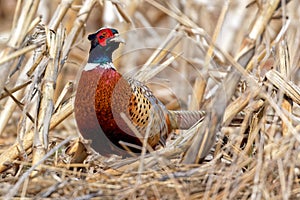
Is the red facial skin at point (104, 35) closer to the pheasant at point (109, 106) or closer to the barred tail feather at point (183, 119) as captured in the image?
the pheasant at point (109, 106)

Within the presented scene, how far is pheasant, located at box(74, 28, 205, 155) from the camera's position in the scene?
2.37 meters

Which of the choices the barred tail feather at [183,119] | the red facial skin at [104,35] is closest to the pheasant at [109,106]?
the red facial skin at [104,35]

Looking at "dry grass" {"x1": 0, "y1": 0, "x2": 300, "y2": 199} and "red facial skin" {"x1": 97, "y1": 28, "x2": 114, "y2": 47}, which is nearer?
"dry grass" {"x1": 0, "y1": 0, "x2": 300, "y2": 199}

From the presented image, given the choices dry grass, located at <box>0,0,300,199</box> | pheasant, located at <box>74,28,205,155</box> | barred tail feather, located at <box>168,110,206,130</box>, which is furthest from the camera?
barred tail feather, located at <box>168,110,206,130</box>

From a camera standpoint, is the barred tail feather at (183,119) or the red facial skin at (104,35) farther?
the barred tail feather at (183,119)

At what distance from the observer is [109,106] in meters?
2.38

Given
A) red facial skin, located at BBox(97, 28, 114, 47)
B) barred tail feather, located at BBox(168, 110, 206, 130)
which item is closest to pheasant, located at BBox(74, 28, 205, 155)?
red facial skin, located at BBox(97, 28, 114, 47)

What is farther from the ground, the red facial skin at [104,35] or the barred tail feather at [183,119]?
the red facial skin at [104,35]

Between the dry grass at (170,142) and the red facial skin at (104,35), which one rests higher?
the red facial skin at (104,35)

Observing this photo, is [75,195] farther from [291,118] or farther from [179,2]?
[179,2]

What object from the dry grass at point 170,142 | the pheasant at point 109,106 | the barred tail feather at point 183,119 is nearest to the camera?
the dry grass at point 170,142

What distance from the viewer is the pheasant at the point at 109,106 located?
2.37 m

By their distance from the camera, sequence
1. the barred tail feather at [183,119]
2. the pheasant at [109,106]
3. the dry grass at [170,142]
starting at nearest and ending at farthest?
the dry grass at [170,142]
the pheasant at [109,106]
the barred tail feather at [183,119]

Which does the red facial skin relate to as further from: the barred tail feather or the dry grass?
the barred tail feather
